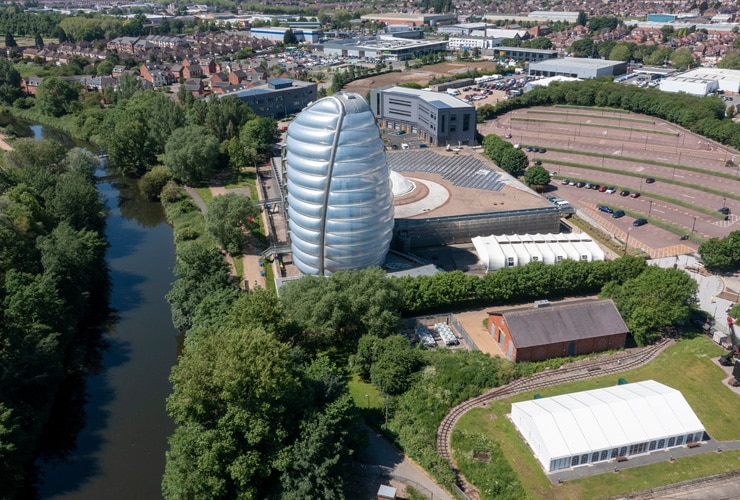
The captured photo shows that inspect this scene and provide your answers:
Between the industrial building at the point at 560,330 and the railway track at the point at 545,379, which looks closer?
the railway track at the point at 545,379

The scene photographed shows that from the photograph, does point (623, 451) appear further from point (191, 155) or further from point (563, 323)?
point (191, 155)

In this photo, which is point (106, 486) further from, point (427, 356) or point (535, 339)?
point (535, 339)

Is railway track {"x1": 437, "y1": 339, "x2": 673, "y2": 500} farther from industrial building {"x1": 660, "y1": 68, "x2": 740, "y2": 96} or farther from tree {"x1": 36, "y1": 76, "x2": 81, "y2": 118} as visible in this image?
tree {"x1": 36, "y1": 76, "x2": 81, "y2": 118}

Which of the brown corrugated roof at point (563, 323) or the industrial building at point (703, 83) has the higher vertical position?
the industrial building at point (703, 83)

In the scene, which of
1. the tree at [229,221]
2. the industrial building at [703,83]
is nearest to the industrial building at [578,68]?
the industrial building at [703,83]

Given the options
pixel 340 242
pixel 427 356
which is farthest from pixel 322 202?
pixel 427 356

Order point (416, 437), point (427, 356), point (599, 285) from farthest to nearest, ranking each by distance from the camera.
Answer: point (599, 285), point (427, 356), point (416, 437)

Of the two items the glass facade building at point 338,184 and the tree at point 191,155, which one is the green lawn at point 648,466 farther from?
the tree at point 191,155

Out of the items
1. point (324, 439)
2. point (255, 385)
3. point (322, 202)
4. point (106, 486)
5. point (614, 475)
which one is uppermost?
point (322, 202)
